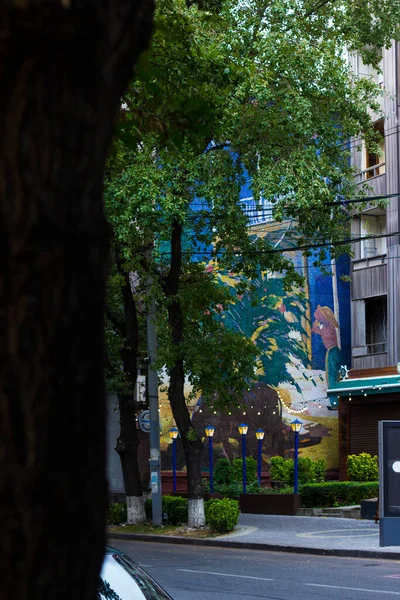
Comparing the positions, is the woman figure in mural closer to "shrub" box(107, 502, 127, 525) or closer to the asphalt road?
"shrub" box(107, 502, 127, 525)

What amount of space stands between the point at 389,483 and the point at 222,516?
42.4ft

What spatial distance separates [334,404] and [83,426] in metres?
42.3

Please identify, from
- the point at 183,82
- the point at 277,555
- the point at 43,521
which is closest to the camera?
the point at 43,521

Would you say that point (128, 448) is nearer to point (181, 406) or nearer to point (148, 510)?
point (148, 510)

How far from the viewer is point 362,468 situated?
3688 centimetres

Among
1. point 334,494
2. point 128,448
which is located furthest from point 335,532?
point 334,494

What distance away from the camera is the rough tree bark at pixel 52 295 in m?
2.37

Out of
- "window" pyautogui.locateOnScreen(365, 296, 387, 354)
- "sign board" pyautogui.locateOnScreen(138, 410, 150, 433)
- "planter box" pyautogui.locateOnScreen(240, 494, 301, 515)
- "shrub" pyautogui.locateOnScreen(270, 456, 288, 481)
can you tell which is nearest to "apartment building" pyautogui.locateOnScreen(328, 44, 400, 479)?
"window" pyautogui.locateOnScreen(365, 296, 387, 354)

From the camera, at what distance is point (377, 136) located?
25594 millimetres

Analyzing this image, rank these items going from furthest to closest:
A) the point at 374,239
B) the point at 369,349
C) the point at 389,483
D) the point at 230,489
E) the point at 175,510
Answer: the point at 369,349 < the point at 374,239 < the point at 230,489 < the point at 175,510 < the point at 389,483

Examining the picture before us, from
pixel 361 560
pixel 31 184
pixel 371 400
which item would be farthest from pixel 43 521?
pixel 371 400

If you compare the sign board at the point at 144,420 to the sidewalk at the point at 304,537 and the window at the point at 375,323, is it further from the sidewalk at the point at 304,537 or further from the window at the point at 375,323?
the window at the point at 375,323

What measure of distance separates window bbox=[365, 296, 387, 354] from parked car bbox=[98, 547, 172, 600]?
3711cm

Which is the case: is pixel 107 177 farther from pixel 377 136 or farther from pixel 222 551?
pixel 222 551
